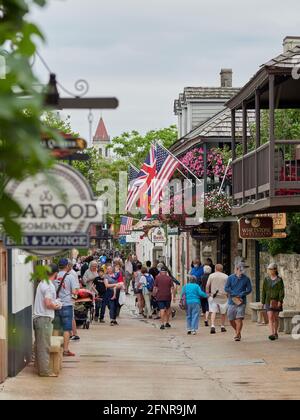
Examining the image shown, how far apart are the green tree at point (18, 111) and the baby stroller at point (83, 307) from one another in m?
21.4

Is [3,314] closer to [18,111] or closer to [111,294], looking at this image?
[18,111]

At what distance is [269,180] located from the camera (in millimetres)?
19031

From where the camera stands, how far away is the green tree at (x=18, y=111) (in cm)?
264

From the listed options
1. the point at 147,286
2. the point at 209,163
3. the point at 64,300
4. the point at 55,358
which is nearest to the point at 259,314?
the point at 147,286

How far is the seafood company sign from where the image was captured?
275 inches

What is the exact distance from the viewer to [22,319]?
52.0ft

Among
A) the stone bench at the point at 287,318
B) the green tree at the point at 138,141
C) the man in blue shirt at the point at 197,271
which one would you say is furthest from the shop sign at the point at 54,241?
the green tree at the point at 138,141

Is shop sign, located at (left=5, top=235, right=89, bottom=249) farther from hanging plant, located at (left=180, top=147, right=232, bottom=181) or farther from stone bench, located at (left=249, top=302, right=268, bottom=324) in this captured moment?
hanging plant, located at (left=180, top=147, right=232, bottom=181)

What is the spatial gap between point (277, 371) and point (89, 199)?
32.0 ft

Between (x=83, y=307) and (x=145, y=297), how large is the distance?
19.7 feet

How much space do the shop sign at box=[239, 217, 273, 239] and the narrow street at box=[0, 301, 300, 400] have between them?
2252 millimetres

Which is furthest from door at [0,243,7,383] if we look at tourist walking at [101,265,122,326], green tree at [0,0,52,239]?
tourist walking at [101,265,122,326]
